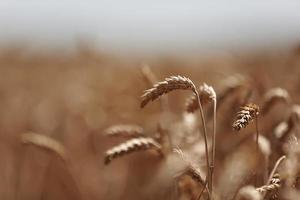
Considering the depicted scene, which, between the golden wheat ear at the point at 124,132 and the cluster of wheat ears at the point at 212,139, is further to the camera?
the golden wheat ear at the point at 124,132

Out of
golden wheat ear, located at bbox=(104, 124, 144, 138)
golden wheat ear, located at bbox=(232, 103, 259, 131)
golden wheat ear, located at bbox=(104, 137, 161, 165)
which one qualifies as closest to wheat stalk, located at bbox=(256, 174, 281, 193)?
golden wheat ear, located at bbox=(232, 103, 259, 131)

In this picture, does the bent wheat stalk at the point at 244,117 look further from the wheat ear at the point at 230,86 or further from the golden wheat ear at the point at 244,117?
the wheat ear at the point at 230,86

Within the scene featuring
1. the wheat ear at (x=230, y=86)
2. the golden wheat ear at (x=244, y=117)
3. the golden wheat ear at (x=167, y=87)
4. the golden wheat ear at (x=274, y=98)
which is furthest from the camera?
the wheat ear at (x=230, y=86)

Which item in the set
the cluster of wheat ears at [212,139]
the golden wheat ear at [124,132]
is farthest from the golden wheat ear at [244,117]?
the golden wheat ear at [124,132]

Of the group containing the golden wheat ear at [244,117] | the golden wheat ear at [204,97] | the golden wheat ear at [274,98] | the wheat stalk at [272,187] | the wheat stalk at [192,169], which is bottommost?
the wheat stalk at [272,187]

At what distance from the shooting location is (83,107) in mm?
4484

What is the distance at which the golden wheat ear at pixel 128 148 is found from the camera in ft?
5.54

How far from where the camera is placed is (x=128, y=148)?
5.71 feet

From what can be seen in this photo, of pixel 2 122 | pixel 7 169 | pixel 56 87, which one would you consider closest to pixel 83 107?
pixel 7 169

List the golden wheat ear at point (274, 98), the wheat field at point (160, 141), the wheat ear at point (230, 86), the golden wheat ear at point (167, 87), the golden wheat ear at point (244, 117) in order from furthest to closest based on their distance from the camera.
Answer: the wheat ear at point (230, 86) < the golden wheat ear at point (274, 98) < the wheat field at point (160, 141) < the golden wheat ear at point (167, 87) < the golden wheat ear at point (244, 117)

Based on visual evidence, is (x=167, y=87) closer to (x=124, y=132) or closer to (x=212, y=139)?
(x=212, y=139)

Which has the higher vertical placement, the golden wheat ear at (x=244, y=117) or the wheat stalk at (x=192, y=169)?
the golden wheat ear at (x=244, y=117)

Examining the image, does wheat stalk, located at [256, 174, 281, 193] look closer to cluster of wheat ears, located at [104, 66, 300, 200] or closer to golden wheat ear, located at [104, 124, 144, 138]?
cluster of wheat ears, located at [104, 66, 300, 200]

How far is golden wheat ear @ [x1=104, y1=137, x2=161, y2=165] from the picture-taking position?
1.69 meters
